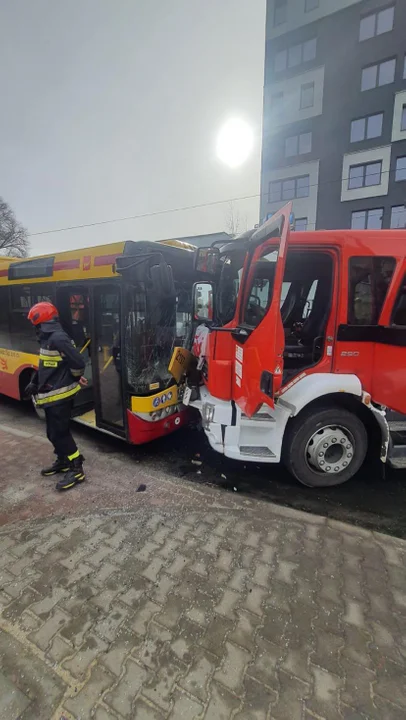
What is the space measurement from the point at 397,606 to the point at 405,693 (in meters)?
0.54

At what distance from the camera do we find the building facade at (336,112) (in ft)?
64.1

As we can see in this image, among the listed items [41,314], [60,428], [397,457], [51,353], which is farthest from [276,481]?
[41,314]

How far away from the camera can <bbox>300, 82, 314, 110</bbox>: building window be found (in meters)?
21.7

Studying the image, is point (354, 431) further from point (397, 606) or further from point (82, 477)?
point (82, 477)

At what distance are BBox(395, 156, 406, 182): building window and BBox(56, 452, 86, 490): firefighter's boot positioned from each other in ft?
78.9

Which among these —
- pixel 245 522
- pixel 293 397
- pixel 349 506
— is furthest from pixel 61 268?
pixel 349 506

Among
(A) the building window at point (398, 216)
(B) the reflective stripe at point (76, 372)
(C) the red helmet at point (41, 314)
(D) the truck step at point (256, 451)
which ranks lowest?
(D) the truck step at point (256, 451)

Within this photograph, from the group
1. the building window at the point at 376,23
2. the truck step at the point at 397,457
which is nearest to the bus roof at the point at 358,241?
the truck step at the point at 397,457

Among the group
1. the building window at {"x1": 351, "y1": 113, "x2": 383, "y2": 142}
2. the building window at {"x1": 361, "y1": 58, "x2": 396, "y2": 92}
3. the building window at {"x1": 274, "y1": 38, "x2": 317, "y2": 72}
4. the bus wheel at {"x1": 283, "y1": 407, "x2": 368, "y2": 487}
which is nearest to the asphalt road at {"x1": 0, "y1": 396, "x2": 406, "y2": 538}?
the bus wheel at {"x1": 283, "y1": 407, "x2": 368, "y2": 487}

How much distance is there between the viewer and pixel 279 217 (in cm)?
282

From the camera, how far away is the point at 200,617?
6.55 ft

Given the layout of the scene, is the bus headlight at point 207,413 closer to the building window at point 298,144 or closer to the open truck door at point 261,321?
the open truck door at point 261,321

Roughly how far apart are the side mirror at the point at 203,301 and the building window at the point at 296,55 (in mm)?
26903

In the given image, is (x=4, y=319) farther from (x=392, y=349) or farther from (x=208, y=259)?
(x=392, y=349)
